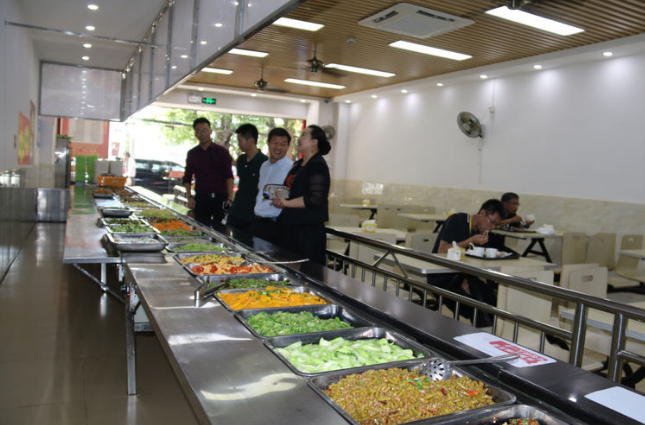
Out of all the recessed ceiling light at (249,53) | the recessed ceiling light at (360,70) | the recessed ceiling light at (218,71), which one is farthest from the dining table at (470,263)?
the recessed ceiling light at (218,71)

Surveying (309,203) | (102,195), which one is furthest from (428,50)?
(309,203)

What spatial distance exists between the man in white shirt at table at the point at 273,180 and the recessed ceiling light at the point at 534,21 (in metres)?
2.94

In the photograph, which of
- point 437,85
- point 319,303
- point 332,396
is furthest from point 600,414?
point 437,85

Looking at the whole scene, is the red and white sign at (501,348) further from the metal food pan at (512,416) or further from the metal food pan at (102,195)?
the metal food pan at (102,195)

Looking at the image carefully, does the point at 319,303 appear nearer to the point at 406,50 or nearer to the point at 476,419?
the point at 476,419

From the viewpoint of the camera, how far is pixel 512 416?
1098 millimetres

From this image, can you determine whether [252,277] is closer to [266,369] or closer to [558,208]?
[266,369]

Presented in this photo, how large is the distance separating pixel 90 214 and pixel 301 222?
2.07m

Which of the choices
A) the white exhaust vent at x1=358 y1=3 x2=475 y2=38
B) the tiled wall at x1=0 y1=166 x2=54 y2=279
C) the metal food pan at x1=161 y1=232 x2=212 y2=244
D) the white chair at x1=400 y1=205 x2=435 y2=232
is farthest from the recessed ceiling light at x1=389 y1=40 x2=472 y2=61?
the tiled wall at x1=0 y1=166 x2=54 y2=279

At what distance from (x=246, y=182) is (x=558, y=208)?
4.72m

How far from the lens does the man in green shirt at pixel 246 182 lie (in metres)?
4.03

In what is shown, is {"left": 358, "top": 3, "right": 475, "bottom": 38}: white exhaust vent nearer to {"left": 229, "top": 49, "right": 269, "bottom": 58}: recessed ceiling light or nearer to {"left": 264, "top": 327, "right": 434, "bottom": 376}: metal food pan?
{"left": 229, "top": 49, "right": 269, "bottom": 58}: recessed ceiling light

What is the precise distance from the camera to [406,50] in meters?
6.93

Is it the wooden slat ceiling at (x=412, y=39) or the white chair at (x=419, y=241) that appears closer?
the white chair at (x=419, y=241)
